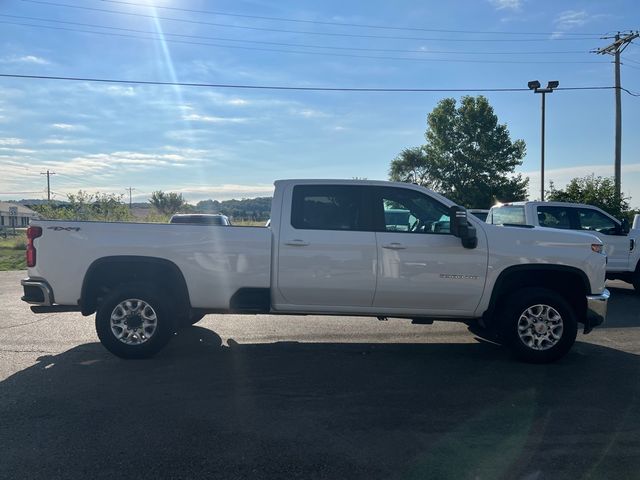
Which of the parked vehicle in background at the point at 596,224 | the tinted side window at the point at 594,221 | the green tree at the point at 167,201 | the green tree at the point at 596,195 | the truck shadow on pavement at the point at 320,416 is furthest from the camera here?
the green tree at the point at 167,201

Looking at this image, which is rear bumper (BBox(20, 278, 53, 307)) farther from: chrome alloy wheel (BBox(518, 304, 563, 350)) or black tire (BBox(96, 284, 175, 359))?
chrome alloy wheel (BBox(518, 304, 563, 350))

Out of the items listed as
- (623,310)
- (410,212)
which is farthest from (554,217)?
(410,212)

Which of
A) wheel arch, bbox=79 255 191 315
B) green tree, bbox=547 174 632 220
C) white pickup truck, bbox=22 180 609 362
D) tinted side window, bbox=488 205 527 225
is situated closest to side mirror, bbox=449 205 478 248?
white pickup truck, bbox=22 180 609 362

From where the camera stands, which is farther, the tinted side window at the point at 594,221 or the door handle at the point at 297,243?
the tinted side window at the point at 594,221

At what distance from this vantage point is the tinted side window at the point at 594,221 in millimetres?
10781

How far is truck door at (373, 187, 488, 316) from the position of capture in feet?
19.3

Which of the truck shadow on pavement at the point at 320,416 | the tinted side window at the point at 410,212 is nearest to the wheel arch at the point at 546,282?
the truck shadow on pavement at the point at 320,416

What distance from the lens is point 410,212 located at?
20.1ft

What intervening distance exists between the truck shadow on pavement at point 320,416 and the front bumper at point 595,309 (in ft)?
1.62

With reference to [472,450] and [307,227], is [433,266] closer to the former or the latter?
[307,227]

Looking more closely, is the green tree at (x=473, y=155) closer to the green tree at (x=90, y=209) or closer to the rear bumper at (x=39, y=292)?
the green tree at (x=90, y=209)

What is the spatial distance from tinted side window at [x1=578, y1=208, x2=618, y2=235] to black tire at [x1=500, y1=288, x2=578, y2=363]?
5597 mm

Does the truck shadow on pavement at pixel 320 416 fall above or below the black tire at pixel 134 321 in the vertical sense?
below

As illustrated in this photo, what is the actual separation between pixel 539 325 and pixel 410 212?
1.94 metres
